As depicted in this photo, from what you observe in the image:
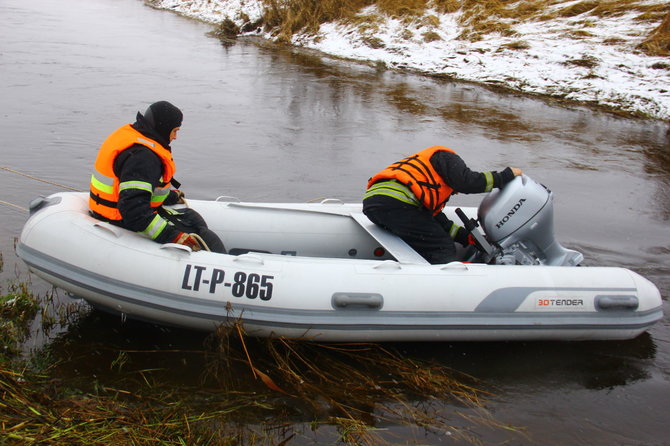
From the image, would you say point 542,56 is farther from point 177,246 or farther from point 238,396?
point 238,396

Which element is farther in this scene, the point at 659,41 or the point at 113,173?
the point at 659,41

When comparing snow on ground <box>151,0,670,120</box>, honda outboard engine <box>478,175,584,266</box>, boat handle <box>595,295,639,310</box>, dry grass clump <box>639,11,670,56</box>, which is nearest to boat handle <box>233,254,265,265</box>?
honda outboard engine <box>478,175,584,266</box>

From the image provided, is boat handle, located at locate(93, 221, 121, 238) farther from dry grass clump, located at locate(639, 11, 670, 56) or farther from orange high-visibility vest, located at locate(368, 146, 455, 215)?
dry grass clump, located at locate(639, 11, 670, 56)

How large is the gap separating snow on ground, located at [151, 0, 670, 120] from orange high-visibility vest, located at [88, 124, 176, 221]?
960cm

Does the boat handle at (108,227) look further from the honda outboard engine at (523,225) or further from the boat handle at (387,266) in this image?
the honda outboard engine at (523,225)

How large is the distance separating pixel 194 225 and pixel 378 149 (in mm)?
4884

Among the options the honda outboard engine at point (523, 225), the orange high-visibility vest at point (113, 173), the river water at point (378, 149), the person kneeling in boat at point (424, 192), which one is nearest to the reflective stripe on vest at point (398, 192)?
the person kneeling in boat at point (424, 192)

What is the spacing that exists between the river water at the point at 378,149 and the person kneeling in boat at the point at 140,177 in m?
0.84

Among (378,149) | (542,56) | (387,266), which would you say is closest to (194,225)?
(387,266)

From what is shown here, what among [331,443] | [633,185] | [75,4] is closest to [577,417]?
[331,443]

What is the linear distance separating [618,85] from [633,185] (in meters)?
4.51

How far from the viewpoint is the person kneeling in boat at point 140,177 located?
12.4ft

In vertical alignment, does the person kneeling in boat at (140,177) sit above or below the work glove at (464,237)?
above

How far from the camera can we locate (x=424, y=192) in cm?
441
